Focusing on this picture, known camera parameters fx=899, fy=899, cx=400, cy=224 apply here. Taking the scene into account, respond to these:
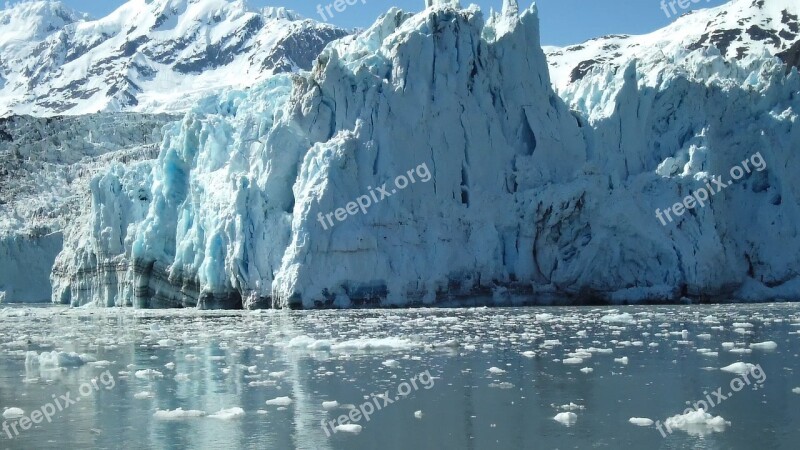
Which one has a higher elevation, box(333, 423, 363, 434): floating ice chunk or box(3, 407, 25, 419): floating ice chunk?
box(3, 407, 25, 419): floating ice chunk

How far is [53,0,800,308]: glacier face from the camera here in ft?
79.9

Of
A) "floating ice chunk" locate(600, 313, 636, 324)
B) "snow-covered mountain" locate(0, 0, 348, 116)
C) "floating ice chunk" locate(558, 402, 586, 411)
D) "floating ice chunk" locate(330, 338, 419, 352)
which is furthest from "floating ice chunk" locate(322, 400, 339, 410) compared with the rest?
"snow-covered mountain" locate(0, 0, 348, 116)

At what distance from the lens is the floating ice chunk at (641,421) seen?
750cm

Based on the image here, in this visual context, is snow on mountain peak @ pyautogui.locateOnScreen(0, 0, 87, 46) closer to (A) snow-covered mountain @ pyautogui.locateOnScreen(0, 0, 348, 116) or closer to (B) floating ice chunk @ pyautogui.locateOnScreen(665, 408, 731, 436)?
(A) snow-covered mountain @ pyautogui.locateOnScreen(0, 0, 348, 116)

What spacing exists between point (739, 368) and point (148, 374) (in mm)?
7092

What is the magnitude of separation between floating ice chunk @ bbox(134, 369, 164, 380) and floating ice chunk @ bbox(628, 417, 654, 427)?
19.6 feet

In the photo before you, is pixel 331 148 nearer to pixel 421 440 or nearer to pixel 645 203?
pixel 645 203

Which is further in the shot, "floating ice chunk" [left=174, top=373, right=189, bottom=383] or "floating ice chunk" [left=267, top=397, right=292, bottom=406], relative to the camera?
"floating ice chunk" [left=174, top=373, right=189, bottom=383]

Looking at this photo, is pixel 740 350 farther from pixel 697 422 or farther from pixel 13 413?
pixel 13 413

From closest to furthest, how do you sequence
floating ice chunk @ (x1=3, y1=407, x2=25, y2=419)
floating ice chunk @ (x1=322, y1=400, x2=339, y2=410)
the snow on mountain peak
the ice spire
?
floating ice chunk @ (x1=3, y1=407, x2=25, y2=419) → floating ice chunk @ (x1=322, y1=400, x2=339, y2=410) → the ice spire → the snow on mountain peak

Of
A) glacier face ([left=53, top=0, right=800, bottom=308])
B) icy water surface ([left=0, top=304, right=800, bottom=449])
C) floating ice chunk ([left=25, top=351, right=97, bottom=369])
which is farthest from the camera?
glacier face ([left=53, top=0, right=800, bottom=308])

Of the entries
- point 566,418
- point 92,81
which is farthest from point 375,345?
point 92,81

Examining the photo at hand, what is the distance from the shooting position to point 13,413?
846 cm

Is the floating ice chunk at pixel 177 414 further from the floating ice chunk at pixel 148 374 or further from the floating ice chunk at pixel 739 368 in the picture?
the floating ice chunk at pixel 739 368
